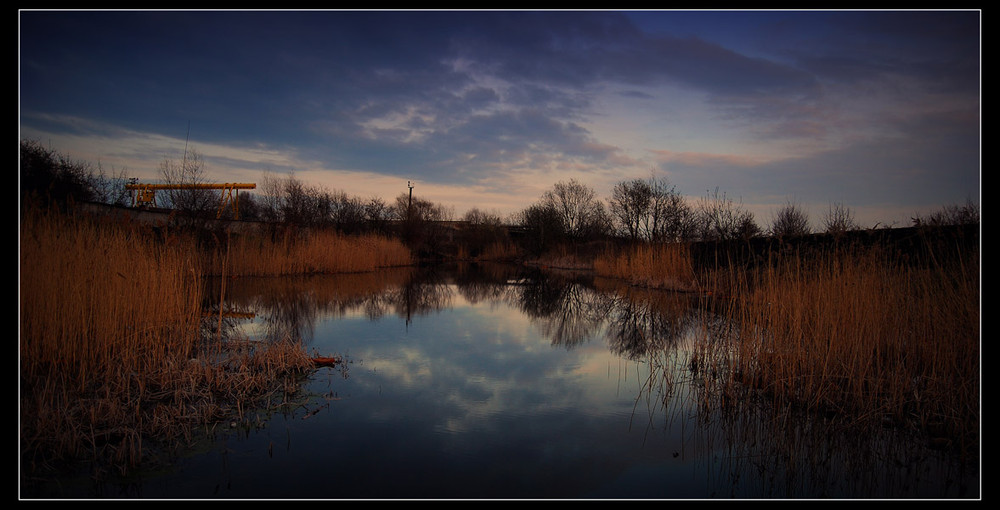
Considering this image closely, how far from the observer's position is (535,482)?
2318mm

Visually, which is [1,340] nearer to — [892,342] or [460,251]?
[892,342]

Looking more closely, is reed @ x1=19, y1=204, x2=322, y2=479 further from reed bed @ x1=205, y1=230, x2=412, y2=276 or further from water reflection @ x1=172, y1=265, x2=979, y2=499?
reed bed @ x1=205, y1=230, x2=412, y2=276

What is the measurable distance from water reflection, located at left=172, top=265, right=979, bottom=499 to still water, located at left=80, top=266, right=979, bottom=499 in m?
0.01

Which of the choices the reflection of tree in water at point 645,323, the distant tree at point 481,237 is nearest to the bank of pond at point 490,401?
the reflection of tree in water at point 645,323

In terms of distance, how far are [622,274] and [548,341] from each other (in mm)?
10380

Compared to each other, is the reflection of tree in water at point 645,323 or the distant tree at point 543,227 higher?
the distant tree at point 543,227

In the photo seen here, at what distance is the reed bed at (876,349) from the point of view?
3.05 m

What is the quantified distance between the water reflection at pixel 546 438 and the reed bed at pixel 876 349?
25cm

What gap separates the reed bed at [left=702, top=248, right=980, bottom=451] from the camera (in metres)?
3.05

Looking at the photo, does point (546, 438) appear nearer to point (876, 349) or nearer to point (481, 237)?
point (876, 349)

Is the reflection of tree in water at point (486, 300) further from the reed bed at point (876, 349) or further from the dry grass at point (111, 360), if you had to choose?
the reed bed at point (876, 349)

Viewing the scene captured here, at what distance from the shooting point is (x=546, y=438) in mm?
2875

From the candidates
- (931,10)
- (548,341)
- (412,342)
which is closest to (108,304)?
(412,342)

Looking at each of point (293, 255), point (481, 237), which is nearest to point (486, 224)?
point (481, 237)
